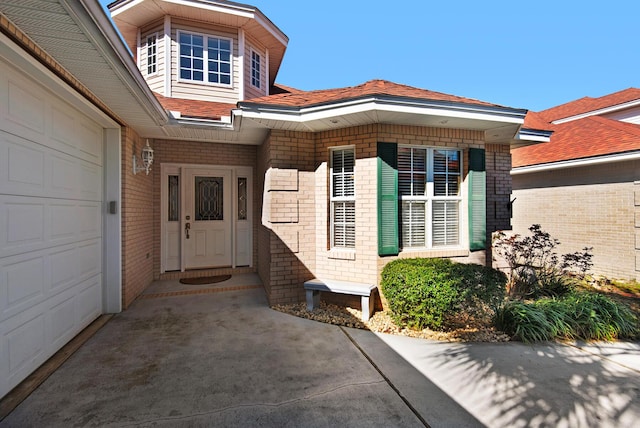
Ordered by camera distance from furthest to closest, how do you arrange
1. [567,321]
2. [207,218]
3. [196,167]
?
1. [207,218]
2. [196,167]
3. [567,321]

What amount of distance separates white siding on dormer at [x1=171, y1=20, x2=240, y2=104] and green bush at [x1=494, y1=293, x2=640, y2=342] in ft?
22.9

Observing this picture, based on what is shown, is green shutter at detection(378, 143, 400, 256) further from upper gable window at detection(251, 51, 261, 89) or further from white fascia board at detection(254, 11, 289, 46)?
white fascia board at detection(254, 11, 289, 46)

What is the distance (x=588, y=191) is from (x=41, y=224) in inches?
415

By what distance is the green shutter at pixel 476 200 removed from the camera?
4738 millimetres

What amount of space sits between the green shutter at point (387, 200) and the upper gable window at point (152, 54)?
5.90 meters

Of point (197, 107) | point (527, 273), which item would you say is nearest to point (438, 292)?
point (527, 273)

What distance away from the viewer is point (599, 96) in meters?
13.1

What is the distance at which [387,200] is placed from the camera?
4289mm

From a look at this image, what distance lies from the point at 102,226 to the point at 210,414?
3.38 meters

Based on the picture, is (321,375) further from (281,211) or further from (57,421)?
(281,211)

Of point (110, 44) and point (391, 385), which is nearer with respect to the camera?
point (110, 44)

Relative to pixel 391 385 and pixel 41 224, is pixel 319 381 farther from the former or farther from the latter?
pixel 41 224

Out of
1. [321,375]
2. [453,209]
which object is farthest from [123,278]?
[453,209]

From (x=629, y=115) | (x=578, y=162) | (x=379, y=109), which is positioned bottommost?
(x=578, y=162)
